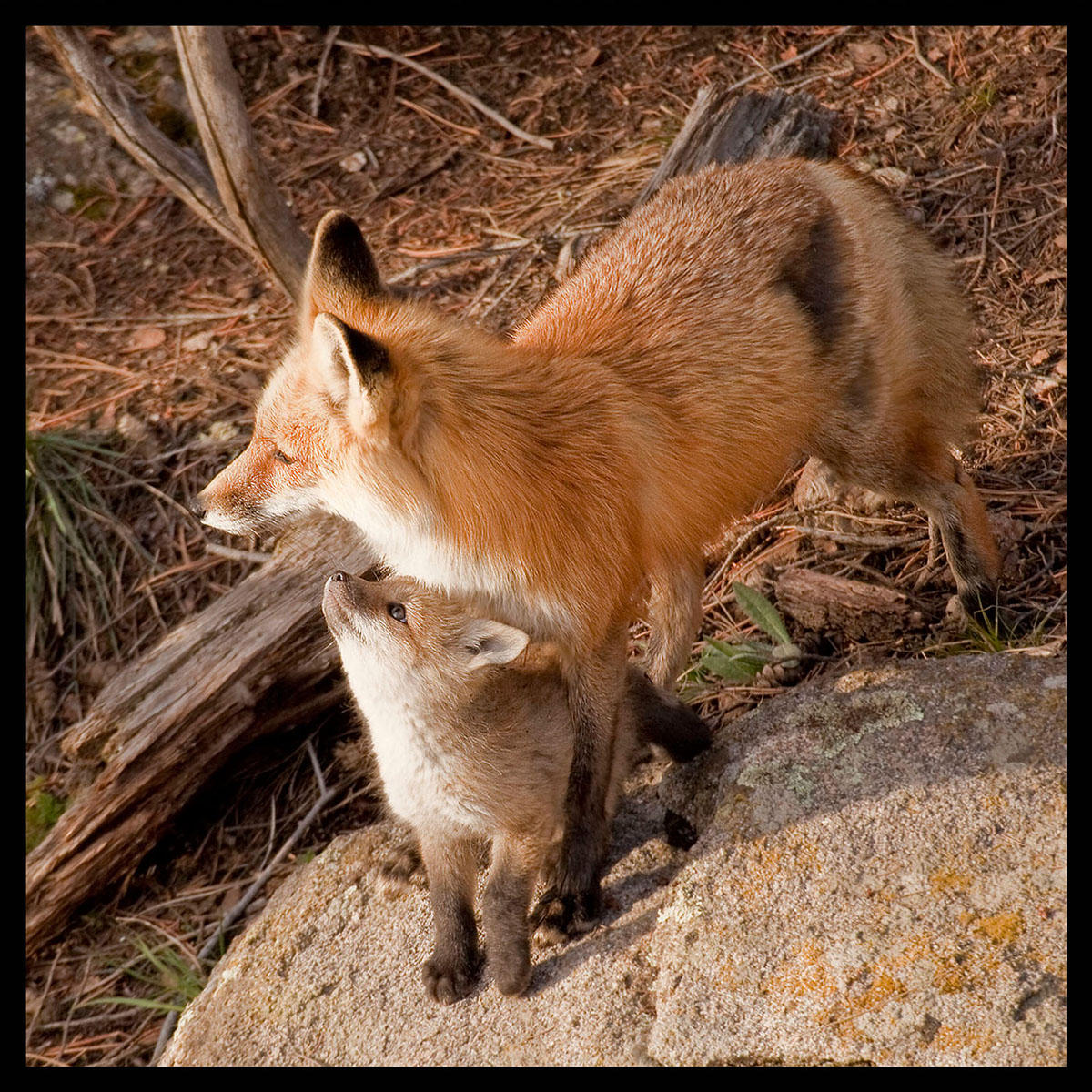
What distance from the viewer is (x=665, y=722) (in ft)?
12.2

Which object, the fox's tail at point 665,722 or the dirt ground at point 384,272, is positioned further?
the dirt ground at point 384,272

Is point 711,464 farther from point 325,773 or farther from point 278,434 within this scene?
point 325,773

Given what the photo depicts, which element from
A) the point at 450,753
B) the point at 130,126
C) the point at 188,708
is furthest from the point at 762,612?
the point at 130,126

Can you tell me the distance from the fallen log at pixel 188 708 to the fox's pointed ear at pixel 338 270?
1613 mm

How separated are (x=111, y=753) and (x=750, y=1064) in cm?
314

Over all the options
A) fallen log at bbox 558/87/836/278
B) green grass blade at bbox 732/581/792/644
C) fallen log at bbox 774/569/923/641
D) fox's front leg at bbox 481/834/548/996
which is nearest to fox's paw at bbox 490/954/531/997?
fox's front leg at bbox 481/834/548/996

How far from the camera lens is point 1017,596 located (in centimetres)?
437

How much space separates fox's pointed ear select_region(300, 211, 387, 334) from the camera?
3.49 metres

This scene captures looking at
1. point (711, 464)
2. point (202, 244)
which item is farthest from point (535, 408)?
point (202, 244)

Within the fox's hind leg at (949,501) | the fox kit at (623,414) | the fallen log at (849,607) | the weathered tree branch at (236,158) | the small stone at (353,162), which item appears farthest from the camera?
the small stone at (353,162)

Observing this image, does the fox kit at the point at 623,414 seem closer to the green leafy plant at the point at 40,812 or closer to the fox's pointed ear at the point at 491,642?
the fox's pointed ear at the point at 491,642

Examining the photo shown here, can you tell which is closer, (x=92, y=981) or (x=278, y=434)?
(x=278, y=434)

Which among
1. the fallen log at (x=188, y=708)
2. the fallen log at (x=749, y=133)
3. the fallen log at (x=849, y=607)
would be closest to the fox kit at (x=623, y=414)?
the fallen log at (x=849, y=607)

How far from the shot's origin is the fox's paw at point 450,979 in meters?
3.29
